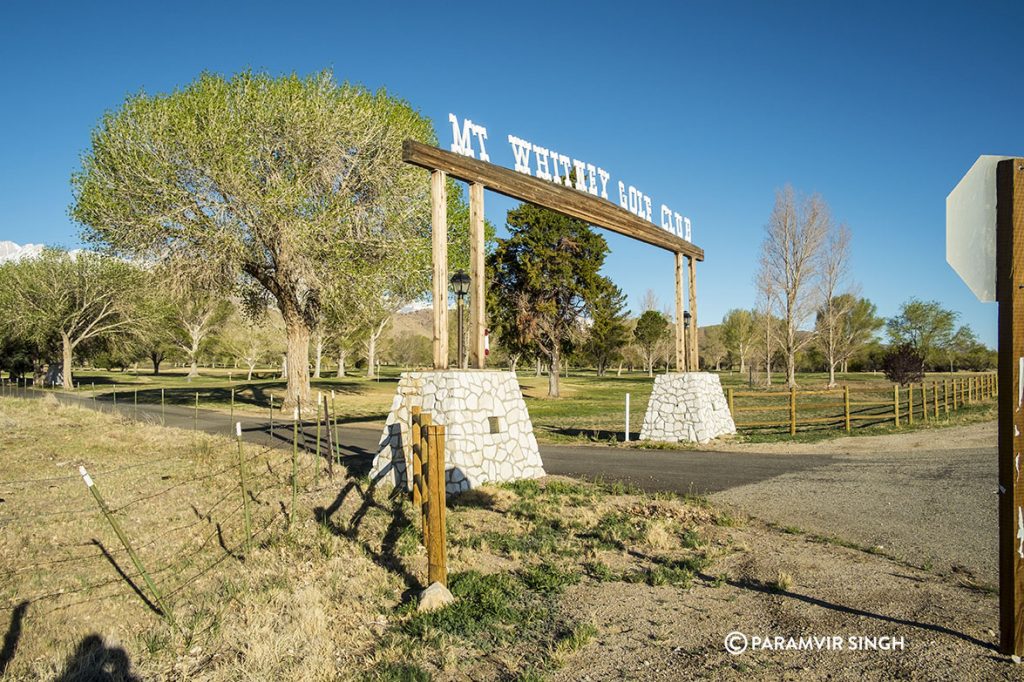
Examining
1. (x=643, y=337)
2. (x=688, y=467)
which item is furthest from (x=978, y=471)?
(x=643, y=337)

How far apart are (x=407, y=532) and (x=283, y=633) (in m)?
2.71

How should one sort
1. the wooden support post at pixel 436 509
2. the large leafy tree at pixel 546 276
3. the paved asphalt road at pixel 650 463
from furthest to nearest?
the large leafy tree at pixel 546 276
the paved asphalt road at pixel 650 463
the wooden support post at pixel 436 509

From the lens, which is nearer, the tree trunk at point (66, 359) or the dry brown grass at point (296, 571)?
the dry brown grass at point (296, 571)

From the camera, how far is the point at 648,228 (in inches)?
603

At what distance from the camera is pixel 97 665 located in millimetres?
4523

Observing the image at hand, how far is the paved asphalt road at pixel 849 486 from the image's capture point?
685 cm

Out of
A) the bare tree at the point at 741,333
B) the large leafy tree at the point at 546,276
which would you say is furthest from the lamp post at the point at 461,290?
the bare tree at the point at 741,333

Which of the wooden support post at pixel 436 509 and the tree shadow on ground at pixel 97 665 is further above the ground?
the wooden support post at pixel 436 509

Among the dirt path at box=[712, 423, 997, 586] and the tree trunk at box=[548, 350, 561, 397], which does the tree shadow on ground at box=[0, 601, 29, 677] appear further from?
the tree trunk at box=[548, 350, 561, 397]

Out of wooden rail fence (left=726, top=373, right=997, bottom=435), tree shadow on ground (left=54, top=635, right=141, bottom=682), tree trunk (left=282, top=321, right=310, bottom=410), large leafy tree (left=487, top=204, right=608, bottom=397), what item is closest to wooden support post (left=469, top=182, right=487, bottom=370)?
tree shadow on ground (left=54, top=635, right=141, bottom=682)

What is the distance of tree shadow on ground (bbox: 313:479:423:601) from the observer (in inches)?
247

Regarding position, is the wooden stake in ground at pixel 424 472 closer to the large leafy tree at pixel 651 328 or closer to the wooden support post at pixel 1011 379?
the wooden support post at pixel 1011 379

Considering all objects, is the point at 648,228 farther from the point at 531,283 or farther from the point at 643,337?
the point at 643,337

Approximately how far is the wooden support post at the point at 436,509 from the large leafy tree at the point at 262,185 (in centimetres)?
1721
